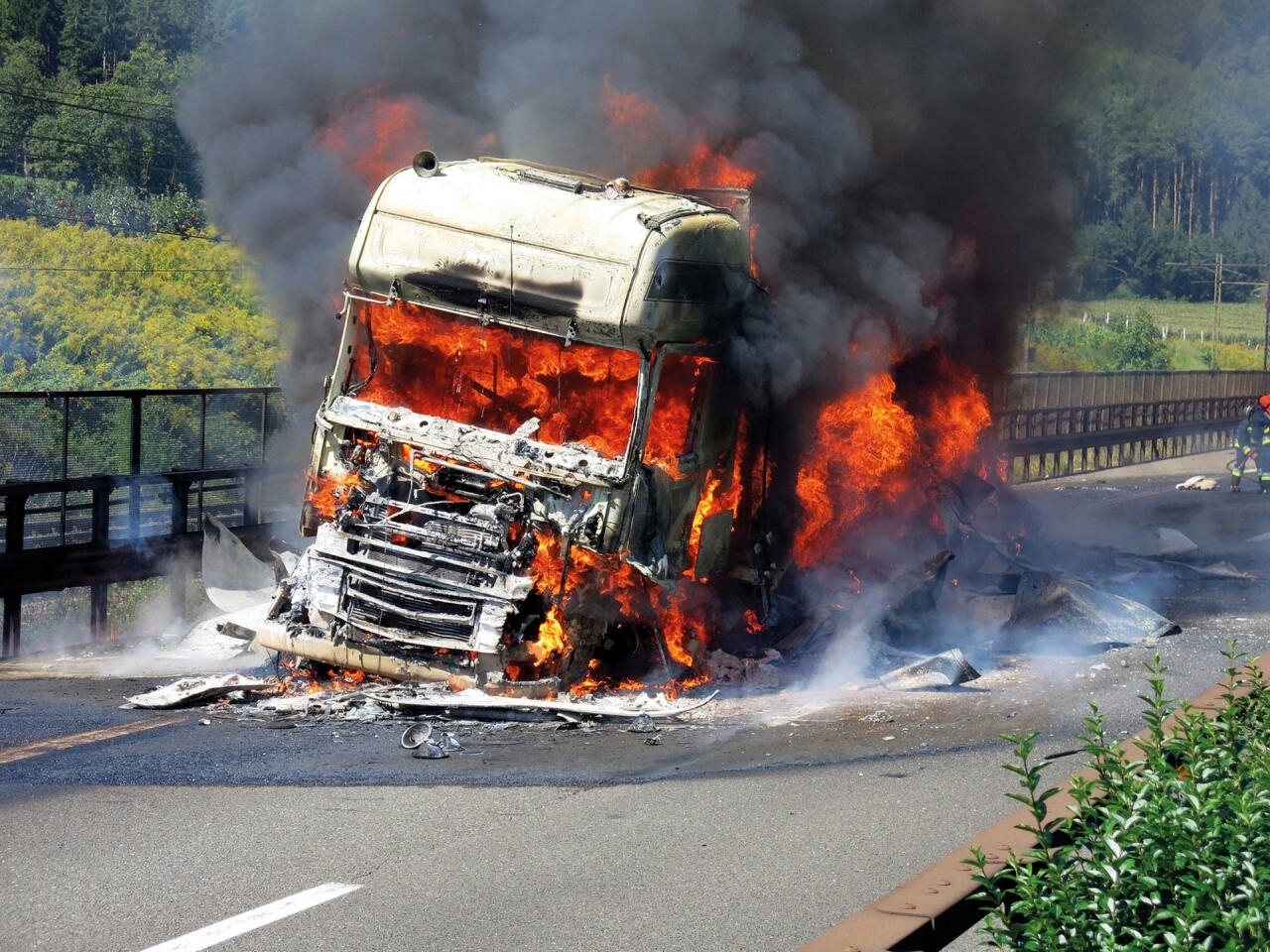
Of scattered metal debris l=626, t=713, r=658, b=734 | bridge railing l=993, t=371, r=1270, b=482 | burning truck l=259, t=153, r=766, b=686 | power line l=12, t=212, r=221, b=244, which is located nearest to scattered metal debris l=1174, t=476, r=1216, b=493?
bridge railing l=993, t=371, r=1270, b=482

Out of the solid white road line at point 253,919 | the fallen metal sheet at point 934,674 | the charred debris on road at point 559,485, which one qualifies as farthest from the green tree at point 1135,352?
the solid white road line at point 253,919

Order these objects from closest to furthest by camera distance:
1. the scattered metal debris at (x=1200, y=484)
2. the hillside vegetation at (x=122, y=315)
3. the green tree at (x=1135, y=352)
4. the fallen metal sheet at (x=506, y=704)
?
1. the fallen metal sheet at (x=506, y=704)
2. the scattered metal debris at (x=1200, y=484)
3. the hillside vegetation at (x=122, y=315)
4. the green tree at (x=1135, y=352)

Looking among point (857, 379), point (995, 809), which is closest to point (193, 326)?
point (857, 379)

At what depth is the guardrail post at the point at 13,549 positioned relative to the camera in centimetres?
1190

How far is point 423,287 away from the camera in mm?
9922

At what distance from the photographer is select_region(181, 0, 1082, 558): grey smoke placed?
13.5m

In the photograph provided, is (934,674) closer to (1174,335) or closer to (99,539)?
(99,539)

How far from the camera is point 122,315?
36219 mm

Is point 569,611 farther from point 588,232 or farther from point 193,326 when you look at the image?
point 193,326

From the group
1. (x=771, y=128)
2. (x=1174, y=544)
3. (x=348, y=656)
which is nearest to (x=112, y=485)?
(x=348, y=656)

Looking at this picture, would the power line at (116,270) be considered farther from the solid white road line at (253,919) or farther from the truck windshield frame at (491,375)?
the solid white road line at (253,919)

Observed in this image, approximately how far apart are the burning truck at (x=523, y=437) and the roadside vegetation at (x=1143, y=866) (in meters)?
5.80

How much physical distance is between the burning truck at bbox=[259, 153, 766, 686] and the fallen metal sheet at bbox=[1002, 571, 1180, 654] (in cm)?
296

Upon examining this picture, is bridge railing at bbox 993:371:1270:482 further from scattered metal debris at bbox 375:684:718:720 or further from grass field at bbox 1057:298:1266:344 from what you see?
grass field at bbox 1057:298:1266:344
